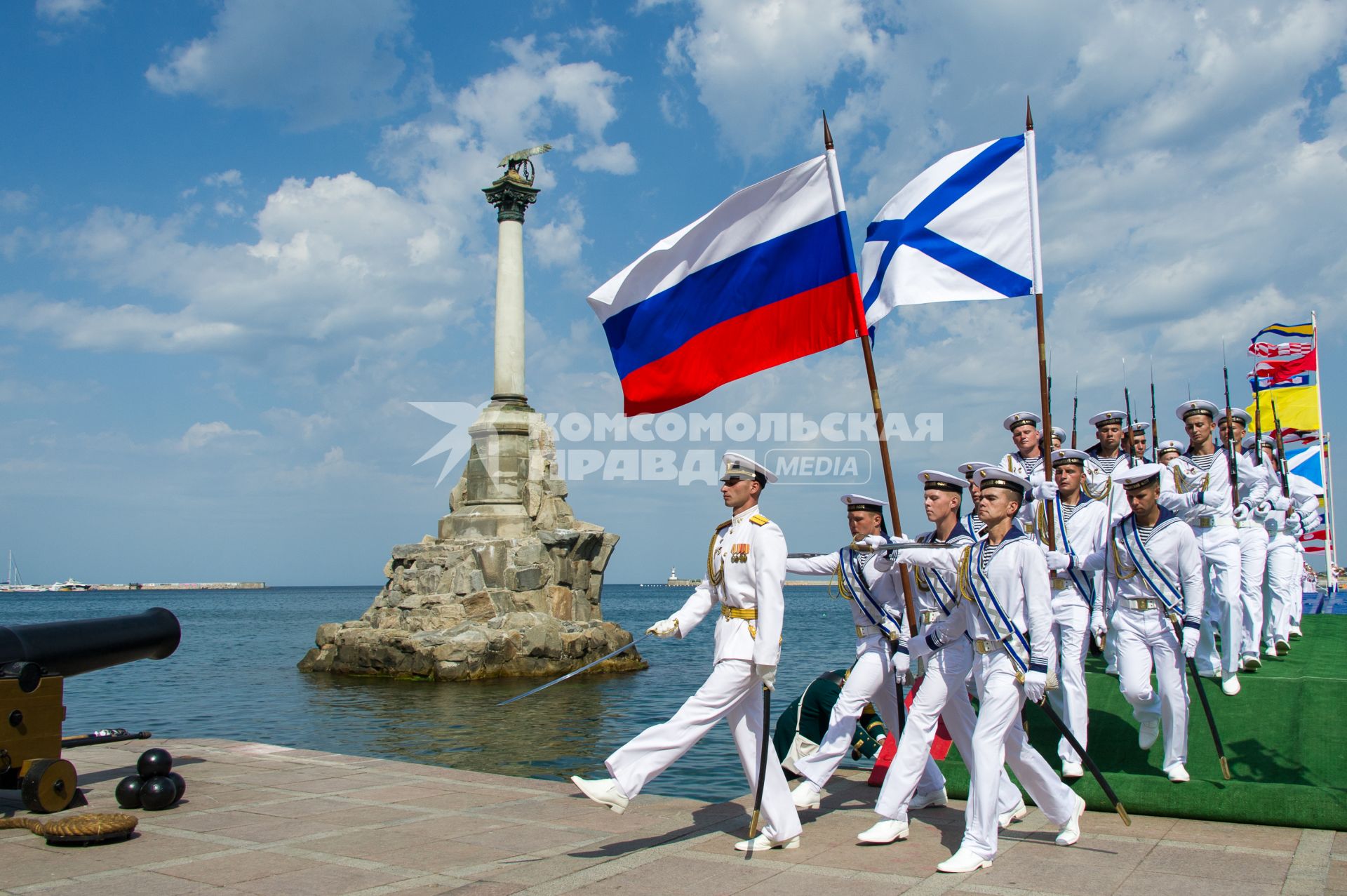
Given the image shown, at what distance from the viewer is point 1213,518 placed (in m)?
10.2

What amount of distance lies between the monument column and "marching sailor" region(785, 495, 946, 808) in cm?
2302

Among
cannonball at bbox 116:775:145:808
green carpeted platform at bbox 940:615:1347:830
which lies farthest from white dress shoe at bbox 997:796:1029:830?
cannonball at bbox 116:775:145:808

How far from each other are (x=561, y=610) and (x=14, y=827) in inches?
875

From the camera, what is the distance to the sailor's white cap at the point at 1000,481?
6.04 meters

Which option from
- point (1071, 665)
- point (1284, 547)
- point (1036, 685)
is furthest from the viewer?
point (1284, 547)

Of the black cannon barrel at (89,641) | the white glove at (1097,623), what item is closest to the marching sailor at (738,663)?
the black cannon barrel at (89,641)

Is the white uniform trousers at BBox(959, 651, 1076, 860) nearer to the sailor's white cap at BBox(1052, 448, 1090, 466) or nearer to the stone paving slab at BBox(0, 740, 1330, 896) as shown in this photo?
the stone paving slab at BBox(0, 740, 1330, 896)

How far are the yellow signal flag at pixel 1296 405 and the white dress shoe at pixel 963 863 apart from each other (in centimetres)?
1771

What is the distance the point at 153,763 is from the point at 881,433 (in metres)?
5.34

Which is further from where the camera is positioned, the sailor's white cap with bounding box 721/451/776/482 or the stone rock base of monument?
the stone rock base of monument

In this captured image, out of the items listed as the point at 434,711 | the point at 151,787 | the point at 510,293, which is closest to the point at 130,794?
the point at 151,787

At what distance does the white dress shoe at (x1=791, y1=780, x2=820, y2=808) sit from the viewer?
22.2 ft

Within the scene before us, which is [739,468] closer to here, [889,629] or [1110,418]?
[889,629]

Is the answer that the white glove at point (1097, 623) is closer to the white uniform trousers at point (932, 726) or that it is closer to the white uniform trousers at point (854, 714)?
the white uniform trousers at point (854, 714)
